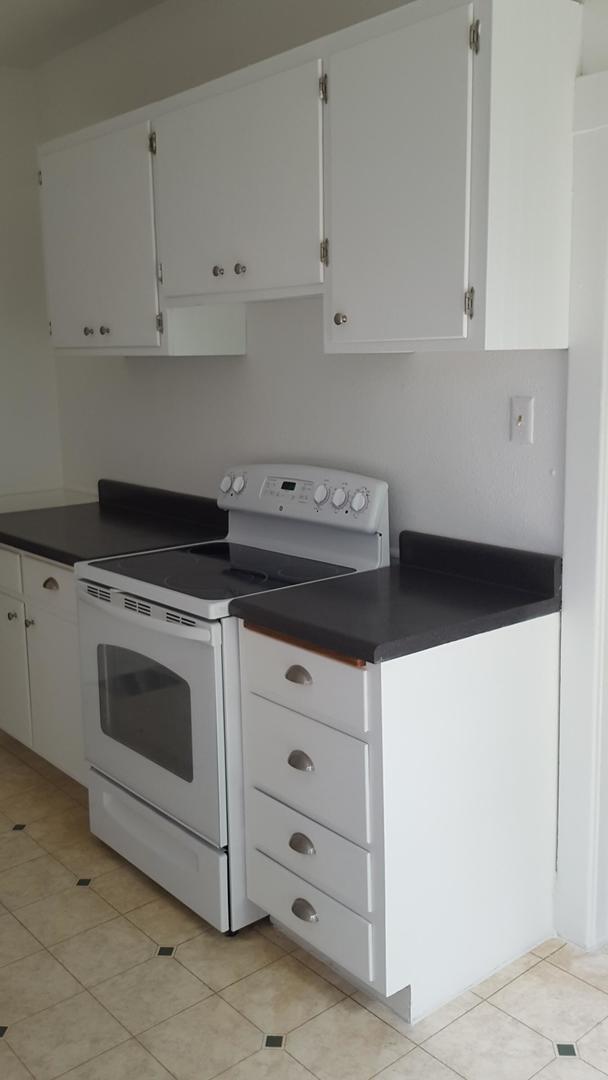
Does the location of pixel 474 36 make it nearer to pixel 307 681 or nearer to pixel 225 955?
pixel 307 681

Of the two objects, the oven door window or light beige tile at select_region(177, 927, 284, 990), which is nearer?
light beige tile at select_region(177, 927, 284, 990)

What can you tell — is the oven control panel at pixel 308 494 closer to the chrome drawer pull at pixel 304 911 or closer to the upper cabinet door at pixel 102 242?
the upper cabinet door at pixel 102 242

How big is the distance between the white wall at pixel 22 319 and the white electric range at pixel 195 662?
1409 mm

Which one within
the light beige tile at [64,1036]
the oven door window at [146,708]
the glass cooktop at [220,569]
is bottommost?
the light beige tile at [64,1036]

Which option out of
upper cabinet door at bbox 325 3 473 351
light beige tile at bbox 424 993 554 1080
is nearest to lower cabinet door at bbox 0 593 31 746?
upper cabinet door at bbox 325 3 473 351

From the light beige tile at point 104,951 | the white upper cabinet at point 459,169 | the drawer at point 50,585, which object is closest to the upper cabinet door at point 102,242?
the drawer at point 50,585

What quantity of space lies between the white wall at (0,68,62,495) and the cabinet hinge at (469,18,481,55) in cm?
246

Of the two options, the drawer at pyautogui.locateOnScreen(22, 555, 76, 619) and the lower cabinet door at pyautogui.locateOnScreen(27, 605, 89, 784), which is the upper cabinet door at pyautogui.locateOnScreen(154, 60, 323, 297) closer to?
the drawer at pyautogui.locateOnScreen(22, 555, 76, 619)

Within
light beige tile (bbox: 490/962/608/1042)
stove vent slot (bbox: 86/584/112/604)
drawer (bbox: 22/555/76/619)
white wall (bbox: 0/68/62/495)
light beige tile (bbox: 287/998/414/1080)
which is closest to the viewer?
light beige tile (bbox: 287/998/414/1080)

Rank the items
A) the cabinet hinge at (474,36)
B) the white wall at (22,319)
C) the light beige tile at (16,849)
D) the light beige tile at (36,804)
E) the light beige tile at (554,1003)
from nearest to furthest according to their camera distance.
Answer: the cabinet hinge at (474,36) → the light beige tile at (554,1003) → the light beige tile at (16,849) → the light beige tile at (36,804) → the white wall at (22,319)

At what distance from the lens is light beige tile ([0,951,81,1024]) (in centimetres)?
215

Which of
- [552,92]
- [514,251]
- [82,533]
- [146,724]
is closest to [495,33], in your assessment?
[552,92]

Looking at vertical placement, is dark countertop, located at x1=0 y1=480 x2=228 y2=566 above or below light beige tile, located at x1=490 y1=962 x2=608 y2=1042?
above

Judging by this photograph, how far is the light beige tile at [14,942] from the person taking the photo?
2340 mm
